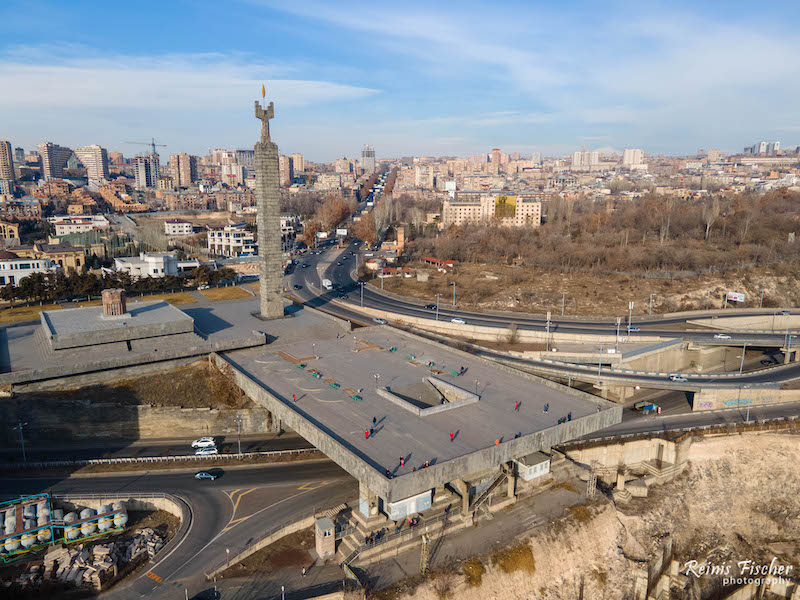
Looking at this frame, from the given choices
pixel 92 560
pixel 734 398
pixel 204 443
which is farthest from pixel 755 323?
pixel 92 560

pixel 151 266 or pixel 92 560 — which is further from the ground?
pixel 151 266

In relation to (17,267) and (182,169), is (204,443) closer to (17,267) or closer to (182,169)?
(17,267)

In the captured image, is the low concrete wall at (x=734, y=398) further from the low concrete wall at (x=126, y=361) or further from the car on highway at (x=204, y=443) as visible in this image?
the car on highway at (x=204, y=443)

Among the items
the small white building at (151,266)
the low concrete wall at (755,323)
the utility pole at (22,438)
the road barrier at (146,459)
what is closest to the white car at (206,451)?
the road barrier at (146,459)

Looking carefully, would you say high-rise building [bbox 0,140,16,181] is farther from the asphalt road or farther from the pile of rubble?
the pile of rubble

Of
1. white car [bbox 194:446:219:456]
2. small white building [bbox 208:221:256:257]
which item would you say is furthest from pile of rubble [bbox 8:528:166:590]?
small white building [bbox 208:221:256:257]

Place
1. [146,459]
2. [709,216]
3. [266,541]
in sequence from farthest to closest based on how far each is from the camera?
[709,216] < [146,459] < [266,541]

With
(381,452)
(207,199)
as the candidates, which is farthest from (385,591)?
(207,199)
